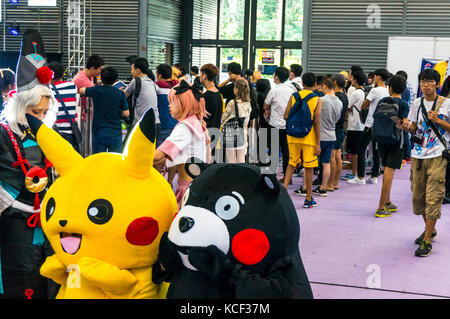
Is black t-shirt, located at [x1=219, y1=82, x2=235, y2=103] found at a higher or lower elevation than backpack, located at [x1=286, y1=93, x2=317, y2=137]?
higher

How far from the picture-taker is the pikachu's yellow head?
2.85 m

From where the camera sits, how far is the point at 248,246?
266 cm

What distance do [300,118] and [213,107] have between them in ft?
3.66

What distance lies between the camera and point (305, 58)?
635 inches

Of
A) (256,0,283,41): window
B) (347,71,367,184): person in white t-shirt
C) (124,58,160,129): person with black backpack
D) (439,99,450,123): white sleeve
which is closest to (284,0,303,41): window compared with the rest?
(256,0,283,41): window

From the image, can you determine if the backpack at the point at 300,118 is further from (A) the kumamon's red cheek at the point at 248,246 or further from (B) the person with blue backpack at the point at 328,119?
(A) the kumamon's red cheek at the point at 248,246

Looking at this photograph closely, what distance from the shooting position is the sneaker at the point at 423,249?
19.0ft

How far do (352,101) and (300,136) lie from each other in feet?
6.95

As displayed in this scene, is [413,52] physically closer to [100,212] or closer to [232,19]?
[232,19]

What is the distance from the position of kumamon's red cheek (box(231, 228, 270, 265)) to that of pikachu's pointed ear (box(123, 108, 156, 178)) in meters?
0.60

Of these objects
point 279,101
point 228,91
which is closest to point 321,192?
point 279,101

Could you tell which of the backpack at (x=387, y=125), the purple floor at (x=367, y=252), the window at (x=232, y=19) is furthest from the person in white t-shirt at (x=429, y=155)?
the window at (x=232, y=19)

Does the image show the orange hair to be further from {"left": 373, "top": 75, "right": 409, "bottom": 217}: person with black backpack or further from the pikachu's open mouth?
{"left": 373, "top": 75, "right": 409, "bottom": 217}: person with black backpack
